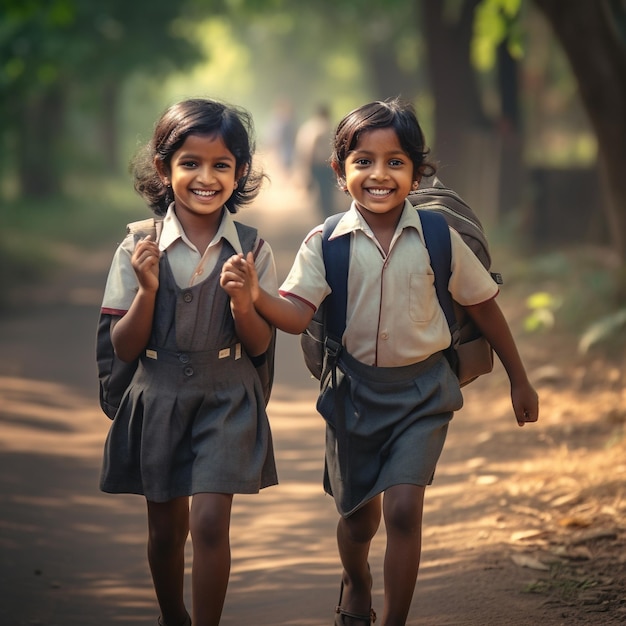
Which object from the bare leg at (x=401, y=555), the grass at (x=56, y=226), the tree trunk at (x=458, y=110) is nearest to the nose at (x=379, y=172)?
the bare leg at (x=401, y=555)

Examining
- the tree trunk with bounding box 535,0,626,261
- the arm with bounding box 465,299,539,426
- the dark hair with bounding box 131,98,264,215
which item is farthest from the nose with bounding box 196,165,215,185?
the tree trunk with bounding box 535,0,626,261

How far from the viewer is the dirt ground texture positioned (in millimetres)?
4449

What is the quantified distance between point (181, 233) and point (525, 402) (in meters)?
1.29

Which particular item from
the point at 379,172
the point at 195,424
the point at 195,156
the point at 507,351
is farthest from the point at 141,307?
the point at 507,351

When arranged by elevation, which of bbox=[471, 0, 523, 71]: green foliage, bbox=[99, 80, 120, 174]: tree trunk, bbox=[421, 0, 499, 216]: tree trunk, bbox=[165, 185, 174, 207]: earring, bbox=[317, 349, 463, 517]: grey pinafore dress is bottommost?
bbox=[317, 349, 463, 517]: grey pinafore dress

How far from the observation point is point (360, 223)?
378 centimetres

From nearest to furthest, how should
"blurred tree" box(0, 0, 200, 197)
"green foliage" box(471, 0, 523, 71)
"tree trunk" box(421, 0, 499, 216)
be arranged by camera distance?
"green foliage" box(471, 0, 523, 71) < "tree trunk" box(421, 0, 499, 216) < "blurred tree" box(0, 0, 200, 197)

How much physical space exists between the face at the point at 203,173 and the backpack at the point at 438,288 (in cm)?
37

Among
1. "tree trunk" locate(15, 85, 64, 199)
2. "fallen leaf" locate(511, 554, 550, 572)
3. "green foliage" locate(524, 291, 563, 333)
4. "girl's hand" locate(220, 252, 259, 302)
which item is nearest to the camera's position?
"girl's hand" locate(220, 252, 259, 302)

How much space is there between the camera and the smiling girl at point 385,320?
12.2 feet

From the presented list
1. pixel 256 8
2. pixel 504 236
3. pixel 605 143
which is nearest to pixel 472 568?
pixel 605 143

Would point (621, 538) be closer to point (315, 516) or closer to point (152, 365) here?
point (315, 516)

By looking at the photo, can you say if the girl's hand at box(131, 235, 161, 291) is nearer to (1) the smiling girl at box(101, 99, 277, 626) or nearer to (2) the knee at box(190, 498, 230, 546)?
(1) the smiling girl at box(101, 99, 277, 626)

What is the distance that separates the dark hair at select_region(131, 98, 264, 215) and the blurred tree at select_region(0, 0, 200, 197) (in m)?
13.3
